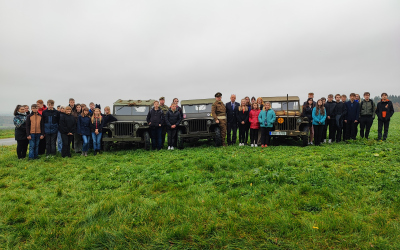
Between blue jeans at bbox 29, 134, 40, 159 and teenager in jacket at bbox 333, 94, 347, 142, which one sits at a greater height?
teenager in jacket at bbox 333, 94, 347, 142

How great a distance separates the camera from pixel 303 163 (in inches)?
229

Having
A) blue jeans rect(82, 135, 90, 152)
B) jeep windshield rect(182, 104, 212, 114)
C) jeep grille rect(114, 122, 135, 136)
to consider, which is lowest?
blue jeans rect(82, 135, 90, 152)

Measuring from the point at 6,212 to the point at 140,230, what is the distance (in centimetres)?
252

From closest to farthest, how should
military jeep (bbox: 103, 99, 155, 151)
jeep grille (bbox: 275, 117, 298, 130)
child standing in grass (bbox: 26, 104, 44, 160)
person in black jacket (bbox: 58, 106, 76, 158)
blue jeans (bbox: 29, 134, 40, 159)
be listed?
child standing in grass (bbox: 26, 104, 44, 160)
blue jeans (bbox: 29, 134, 40, 159)
person in black jacket (bbox: 58, 106, 76, 158)
military jeep (bbox: 103, 99, 155, 151)
jeep grille (bbox: 275, 117, 298, 130)

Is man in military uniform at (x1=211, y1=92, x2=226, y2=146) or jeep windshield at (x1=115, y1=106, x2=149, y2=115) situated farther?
jeep windshield at (x1=115, y1=106, x2=149, y2=115)

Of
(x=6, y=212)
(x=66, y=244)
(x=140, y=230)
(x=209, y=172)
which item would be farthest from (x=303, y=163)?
(x=6, y=212)

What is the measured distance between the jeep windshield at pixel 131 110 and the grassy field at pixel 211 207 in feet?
16.8

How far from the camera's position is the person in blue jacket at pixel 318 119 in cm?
913

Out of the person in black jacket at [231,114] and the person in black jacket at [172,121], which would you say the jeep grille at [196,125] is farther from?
the person in black jacket at [231,114]

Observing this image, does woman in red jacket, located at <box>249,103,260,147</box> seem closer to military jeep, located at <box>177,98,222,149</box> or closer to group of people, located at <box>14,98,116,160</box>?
military jeep, located at <box>177,98,222,149</box>

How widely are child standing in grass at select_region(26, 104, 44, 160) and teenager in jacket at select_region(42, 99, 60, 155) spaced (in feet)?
0.51

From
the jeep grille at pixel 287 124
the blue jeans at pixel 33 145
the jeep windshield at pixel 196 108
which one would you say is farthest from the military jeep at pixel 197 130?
the blue jeans at pixel 33 145

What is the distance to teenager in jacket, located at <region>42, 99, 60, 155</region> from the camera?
8289 mm

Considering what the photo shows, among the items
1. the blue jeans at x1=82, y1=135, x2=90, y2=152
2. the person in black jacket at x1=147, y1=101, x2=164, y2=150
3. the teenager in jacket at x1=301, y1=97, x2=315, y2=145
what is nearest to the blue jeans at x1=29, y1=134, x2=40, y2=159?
the blue jeans at x1=82, y1=135, x2=90, y2=152
